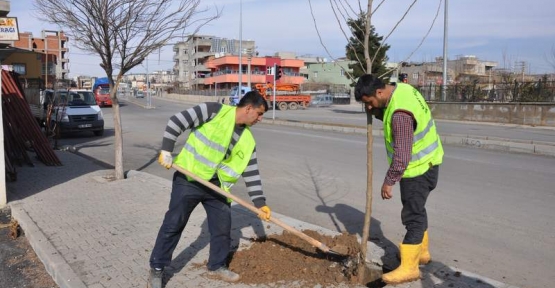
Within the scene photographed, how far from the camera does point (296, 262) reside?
419 centimetres

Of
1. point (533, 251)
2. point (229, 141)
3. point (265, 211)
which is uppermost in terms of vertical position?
point (229, 141)

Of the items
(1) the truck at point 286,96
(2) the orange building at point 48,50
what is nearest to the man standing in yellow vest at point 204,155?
(2) the orange building at point 48,50

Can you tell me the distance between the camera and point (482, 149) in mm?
14281

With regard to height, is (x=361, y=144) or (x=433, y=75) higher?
(x=433, y=75)

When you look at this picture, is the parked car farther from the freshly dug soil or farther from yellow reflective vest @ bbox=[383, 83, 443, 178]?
yellow reflective vest @ bbox=[383, 83, 443, 178]

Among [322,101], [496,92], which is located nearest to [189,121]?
[496,92]

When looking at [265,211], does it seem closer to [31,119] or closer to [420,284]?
[420,284]

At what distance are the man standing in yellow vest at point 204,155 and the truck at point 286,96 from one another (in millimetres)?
38889

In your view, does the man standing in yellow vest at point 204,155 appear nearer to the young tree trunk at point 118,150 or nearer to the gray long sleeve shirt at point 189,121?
the gray long sleeve shirt at point 189,121

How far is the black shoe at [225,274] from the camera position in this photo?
3.90 m

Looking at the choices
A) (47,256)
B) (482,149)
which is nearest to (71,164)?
(47,256)

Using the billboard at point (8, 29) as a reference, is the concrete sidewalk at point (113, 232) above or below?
below

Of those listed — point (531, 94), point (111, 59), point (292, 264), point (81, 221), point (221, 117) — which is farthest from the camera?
point (531, 94)

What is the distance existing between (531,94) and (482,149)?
39.3ft
